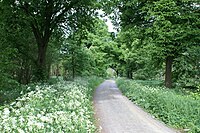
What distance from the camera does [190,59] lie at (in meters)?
18.7

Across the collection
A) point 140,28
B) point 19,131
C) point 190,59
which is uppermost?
point 140,28

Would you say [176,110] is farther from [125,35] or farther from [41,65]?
[41,65]

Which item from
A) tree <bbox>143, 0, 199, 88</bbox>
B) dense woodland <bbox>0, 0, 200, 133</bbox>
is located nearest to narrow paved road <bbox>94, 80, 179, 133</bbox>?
dense woodland <bbox>0, 0, 200, 133</bbox>

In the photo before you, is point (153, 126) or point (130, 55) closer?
point (153, 126)

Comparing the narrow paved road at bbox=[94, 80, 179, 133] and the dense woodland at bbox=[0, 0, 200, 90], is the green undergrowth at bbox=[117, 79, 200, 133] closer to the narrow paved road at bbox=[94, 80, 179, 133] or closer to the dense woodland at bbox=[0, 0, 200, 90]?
the narrow paved road at bbox=[94, 80, 179, 133]

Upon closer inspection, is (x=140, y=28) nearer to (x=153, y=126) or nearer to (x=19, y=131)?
(x=153, y=126)

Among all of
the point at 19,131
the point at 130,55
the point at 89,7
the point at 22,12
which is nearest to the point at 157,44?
the point at 89,7

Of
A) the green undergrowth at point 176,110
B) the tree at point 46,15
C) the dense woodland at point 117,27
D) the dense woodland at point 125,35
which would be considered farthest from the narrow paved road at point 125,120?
the tree at point 46,15

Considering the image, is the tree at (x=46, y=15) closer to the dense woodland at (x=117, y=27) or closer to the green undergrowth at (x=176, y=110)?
the dense woodland at (x=117, y=27)

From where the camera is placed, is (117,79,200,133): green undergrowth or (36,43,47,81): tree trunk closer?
(117,79,200,133): green undergrowth

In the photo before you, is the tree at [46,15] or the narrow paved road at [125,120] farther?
the tree at [46,15]

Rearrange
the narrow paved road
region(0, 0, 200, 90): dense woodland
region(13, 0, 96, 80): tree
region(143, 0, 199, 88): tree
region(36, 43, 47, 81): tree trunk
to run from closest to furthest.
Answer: the narrow paved road → region(143, 0, 199, 88): tree → region(0, 0, 200, 90): dense woodland → region(13, 0, 96, 80): tree → region(36, 43, 47, 81): tree trunk

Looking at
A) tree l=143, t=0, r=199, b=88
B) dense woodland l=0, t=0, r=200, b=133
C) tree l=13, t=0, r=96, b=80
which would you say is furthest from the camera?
tree l=13, t=0, r=96, b=80

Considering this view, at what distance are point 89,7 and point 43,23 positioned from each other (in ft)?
13.2
